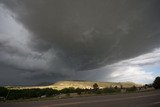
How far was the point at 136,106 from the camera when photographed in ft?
84.7

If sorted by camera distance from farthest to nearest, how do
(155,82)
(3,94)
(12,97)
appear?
1. (3,94)
2. (155,82)
3. (12,97)

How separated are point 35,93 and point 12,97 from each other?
1449 centimetres

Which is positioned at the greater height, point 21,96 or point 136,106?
point 21,96

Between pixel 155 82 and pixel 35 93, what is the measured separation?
5641 cm

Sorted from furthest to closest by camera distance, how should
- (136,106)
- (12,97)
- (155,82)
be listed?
(155,82) < (12,97) < (136,106)

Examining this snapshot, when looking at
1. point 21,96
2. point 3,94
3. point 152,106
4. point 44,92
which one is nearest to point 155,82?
point 44,92

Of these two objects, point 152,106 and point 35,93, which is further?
point 35,93

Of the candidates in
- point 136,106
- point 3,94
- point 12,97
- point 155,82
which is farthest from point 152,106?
point 3,94

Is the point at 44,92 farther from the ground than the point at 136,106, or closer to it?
farther from the ground

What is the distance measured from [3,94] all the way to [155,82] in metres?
75.7

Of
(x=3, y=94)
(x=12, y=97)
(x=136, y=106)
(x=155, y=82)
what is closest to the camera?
(x=136, y=106)

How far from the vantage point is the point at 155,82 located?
4471 inches

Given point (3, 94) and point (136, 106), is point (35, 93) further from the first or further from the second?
point (136, 106)

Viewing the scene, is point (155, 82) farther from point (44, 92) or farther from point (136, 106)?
point (136, 106)
